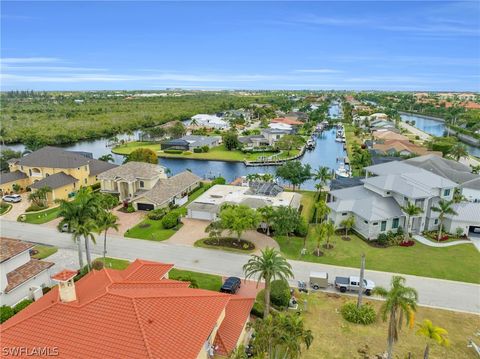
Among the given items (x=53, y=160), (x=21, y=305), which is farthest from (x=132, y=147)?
(x=21, y=305)

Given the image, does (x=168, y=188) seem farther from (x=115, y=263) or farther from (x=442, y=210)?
(x=442, y=210)

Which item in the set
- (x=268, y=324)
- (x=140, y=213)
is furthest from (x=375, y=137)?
(x=268, y=324)

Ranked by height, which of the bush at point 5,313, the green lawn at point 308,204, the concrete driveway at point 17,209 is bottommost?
the green lawn at point 308,204

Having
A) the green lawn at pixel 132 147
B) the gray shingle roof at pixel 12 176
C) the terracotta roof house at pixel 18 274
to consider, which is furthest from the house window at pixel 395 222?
the green lawn at pixel 132 147

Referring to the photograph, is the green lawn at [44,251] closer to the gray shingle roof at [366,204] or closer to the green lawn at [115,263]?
the green lawn at [115,263]

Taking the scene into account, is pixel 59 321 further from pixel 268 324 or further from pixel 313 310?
pixel 313 310

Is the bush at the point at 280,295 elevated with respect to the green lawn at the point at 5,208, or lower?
elevated

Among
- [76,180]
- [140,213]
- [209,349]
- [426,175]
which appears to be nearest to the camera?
[209,349]
